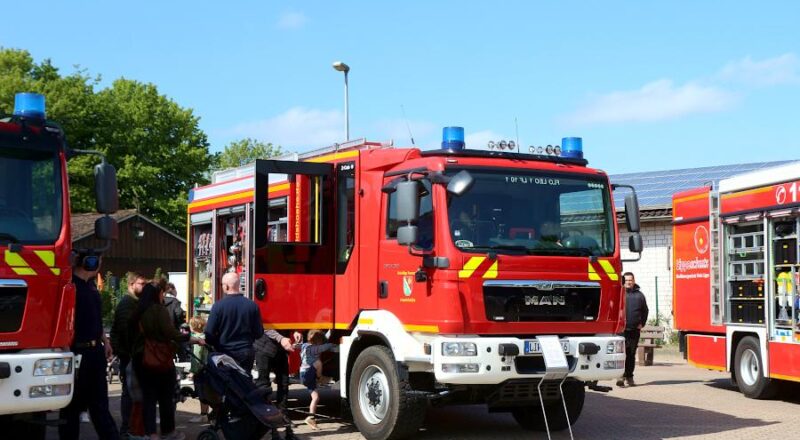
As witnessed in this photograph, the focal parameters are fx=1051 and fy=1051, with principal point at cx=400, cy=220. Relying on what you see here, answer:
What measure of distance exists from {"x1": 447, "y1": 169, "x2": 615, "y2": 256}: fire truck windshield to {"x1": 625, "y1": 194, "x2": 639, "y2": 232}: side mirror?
468 mm

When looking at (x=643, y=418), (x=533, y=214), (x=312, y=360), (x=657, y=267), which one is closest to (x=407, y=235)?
(x=533, y=214)

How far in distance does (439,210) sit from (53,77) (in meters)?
49.6

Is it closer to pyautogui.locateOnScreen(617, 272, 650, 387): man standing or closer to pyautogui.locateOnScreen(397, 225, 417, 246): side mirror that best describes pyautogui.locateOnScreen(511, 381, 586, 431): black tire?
pyautogui.locateOnScreen(397, 225, 417, 246): side mirror

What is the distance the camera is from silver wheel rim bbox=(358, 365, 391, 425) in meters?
11.0

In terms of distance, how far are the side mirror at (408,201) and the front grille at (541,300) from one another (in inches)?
39.8

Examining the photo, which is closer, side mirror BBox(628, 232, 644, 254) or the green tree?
side mirror BBox(628, 232, 644, 254)

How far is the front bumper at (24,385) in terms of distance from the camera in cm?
853

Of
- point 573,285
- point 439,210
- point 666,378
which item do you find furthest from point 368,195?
point 666,378

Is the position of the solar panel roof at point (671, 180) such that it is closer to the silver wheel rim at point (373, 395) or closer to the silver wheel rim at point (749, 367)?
the silver wheel rim at point (749, 367)

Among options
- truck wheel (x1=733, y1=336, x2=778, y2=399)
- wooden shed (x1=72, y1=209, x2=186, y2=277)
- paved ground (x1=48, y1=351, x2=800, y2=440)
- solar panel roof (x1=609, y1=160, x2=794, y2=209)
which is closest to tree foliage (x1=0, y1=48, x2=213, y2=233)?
wooden shed (x1=72, y1=209, x2=186, y2=277)

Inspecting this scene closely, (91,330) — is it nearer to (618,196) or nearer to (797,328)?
(797,328)

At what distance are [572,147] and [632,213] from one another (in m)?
1.00

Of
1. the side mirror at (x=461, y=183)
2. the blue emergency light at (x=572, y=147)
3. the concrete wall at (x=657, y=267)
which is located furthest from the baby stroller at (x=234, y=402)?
the concrete wall at (x=657, y=267)

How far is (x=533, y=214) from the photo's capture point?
10922 mm
